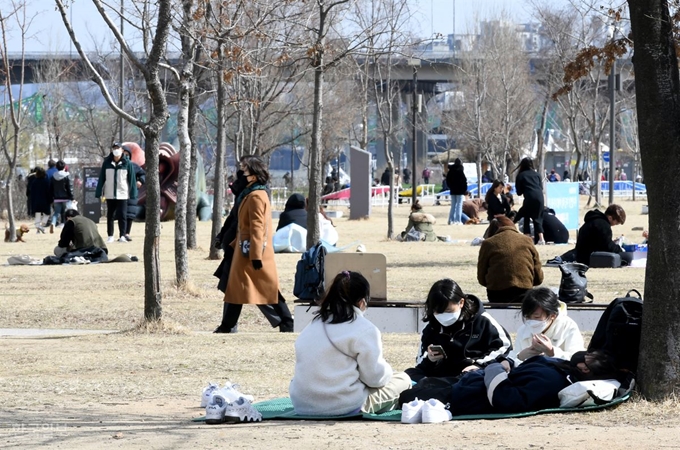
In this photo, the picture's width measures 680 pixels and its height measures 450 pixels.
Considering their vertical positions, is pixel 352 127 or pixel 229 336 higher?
pixel 352 127

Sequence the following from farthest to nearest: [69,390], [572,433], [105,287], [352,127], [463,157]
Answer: [463,157]
[352,127]
[105,287]
[69,390]
[572,433]

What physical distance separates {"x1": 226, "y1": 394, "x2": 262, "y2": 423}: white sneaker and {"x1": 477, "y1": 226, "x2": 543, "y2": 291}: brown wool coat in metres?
4.98

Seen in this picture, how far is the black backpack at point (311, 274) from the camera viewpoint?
41.4 feet

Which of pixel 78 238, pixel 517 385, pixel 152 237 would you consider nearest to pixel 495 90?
pixel 78 238

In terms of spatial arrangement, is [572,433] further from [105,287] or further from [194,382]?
[105,287]

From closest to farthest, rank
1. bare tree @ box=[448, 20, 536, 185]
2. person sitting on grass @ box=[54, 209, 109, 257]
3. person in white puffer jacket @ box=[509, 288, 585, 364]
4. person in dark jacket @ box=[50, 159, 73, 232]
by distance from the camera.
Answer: person in white puffer jacket @ box=[509, 288, 585, 364], person sitting on grass @ box=[54, 209, 109, 257], person in dark jacket @ box=[50, 159, 73, 232], bare tree @ box=[448, 20, 536, 185]

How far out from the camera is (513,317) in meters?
11.9

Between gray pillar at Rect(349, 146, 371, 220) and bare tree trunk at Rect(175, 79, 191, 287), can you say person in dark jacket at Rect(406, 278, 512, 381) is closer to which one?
bare tree trunk at Rect(175, 79, 191, 287)

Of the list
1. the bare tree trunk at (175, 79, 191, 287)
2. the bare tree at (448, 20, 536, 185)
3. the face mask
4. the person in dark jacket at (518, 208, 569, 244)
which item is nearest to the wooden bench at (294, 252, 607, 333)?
the bare tree trunk at (175, 79, 191, 287)

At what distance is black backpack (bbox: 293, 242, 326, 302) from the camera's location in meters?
12.6

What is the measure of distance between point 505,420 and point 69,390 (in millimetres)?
3549

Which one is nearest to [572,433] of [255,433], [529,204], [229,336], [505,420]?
[505,420]

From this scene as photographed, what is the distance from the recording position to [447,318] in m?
8.06

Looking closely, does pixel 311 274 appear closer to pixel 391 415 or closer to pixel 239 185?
pixel 239 185
